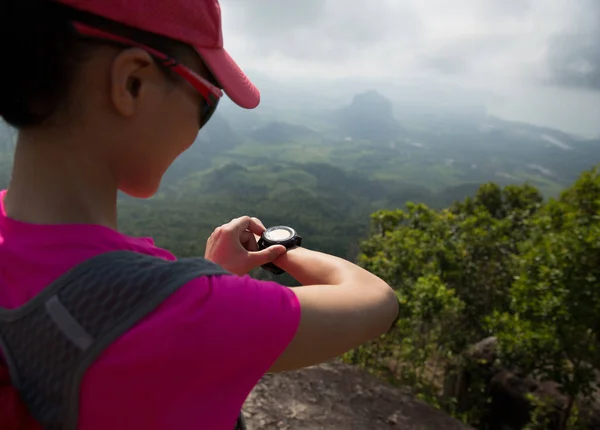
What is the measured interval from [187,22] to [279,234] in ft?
2.55

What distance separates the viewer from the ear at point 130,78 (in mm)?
785

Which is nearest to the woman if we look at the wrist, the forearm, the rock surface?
the forearm

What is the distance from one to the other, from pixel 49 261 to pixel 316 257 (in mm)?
697

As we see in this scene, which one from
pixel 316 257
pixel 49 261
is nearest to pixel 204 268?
pixel 49 261

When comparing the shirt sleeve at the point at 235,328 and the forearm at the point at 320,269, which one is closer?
the shirt sleeve at the point at 235,328

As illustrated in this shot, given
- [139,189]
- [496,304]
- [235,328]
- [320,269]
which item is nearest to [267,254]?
[320,269]

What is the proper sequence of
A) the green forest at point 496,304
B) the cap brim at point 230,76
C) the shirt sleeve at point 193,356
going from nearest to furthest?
1. the shirt sleeve at point 193,356
2. the cap brim at point 230,76
3. the green forest at point 496,304

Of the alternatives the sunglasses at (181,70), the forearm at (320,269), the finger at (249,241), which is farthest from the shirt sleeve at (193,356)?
the finger at (249,241)

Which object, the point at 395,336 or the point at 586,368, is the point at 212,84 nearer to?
the point at 586,368

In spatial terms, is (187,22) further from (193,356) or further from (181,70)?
(193,356)

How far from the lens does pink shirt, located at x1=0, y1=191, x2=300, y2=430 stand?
0.67m

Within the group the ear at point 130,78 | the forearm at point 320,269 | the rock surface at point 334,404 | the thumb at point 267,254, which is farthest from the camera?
the rock surface at point 334,404

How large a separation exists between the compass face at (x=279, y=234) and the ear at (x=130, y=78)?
0.68 metres

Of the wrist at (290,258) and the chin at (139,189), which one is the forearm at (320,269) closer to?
the wrist at (290,258)
